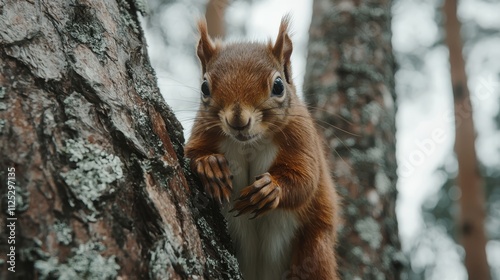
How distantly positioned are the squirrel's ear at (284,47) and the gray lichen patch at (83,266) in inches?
65.5

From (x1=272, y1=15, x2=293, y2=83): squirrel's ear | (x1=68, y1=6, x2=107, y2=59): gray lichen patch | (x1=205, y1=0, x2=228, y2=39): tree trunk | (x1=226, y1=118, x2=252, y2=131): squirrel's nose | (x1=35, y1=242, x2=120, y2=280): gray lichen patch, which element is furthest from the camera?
(x1=205, y1=0, x2=228, y2=39): tree trunk

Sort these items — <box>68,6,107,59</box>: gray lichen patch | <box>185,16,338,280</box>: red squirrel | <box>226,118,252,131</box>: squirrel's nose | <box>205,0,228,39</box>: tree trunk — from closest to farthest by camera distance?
<box>68,6,107,59</box>: gray lichen patch
<box>226,118,252,131</box>: squirrel's nose
<box>185,16,338,280</box>: red squirrel
<box>205,0,228,39</box>: tree trunk

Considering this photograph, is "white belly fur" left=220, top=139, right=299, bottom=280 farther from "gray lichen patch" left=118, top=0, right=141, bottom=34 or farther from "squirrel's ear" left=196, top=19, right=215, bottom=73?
"gray lichen patch" left=118, top=0, right=141, bottom=34

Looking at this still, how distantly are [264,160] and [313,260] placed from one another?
1.71 ft

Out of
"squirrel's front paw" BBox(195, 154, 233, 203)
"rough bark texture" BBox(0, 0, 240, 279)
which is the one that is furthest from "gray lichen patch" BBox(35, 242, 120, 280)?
"squirrel's front paw" BBox(195, 154, 233, 203)

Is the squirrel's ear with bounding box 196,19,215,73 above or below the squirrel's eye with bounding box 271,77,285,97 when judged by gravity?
above

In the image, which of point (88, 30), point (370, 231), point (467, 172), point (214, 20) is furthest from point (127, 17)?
point (467, 172)

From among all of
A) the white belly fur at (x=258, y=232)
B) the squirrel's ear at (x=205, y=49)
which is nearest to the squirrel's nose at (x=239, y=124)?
the white belly fur at (x=258, y=232)

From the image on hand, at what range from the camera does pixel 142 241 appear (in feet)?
4.44

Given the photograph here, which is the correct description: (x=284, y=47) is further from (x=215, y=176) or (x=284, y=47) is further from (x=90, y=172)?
(x=90, y=172)

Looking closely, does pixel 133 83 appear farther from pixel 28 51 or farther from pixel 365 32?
pixel 365 32

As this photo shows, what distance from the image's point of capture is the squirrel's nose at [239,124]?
2098mm

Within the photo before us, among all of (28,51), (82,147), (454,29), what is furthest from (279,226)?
(454,29)

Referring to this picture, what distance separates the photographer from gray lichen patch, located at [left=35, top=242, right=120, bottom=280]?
45.4 inches
